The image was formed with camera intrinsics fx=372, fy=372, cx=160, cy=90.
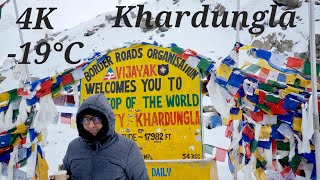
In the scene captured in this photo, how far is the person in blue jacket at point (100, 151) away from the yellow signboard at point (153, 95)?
10.0 feet

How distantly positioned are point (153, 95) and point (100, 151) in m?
3.24

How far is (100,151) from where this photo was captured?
2715 millimetres

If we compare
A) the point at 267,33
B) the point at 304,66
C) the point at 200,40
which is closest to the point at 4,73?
the point at 200,40

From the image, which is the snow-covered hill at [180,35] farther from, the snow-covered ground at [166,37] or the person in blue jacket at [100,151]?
the person in blue jacket at [100,151]

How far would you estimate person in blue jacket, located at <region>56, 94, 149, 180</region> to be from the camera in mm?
2689

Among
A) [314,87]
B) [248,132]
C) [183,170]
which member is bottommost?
[183,170]

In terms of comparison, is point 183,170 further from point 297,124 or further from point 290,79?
point 290,79

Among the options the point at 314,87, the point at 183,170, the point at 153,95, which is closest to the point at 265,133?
the point at 314,87

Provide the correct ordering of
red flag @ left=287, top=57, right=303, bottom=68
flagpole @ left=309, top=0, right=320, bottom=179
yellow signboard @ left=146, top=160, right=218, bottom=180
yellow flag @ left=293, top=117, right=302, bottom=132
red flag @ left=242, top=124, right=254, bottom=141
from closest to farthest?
flagpole @ left=309, top=0, right=320, bottom=179 < yellow flag @ left=293, top=117, right=302, bottom=132 < red flag @ left=287, top=57, right=303, bottom=68 < red flag @ left=242, top=124, right=254, bottom=141 < yellow signboard @ left=146, top=160, right=218, bottom=180

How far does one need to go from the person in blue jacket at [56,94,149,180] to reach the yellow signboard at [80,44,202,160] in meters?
3.06

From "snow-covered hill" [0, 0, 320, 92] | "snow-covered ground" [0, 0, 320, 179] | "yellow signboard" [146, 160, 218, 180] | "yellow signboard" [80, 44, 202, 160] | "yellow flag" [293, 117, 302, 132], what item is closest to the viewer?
"yellow flag" [293, 117, 302, 132]

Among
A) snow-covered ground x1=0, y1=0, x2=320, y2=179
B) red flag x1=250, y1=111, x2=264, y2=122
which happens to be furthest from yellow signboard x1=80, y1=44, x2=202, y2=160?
snow-covered ground x1=0, y1=0, x2=320, y2=179

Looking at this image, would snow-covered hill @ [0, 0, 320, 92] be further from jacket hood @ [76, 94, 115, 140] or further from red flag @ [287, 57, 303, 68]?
jacket hood @ [76, 94, 115, 140]

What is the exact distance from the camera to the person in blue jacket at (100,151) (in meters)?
2.69
